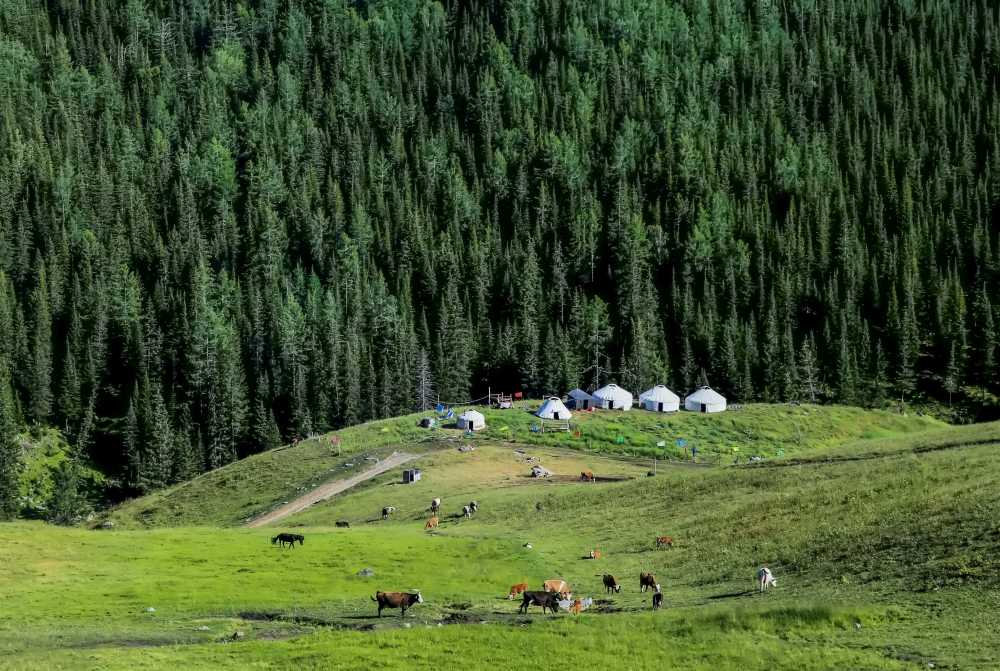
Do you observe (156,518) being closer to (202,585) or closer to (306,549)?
(306,549)

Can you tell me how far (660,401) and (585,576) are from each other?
108 m

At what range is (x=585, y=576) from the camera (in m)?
81.4

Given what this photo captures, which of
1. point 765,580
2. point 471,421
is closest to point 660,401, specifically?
point 471,421

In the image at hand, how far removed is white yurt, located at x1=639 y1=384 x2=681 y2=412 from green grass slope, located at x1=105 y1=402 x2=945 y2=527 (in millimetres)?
3330

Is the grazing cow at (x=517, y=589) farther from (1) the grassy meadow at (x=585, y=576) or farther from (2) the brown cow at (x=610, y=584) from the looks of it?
(2) the brown cow at (x=610, y=584)

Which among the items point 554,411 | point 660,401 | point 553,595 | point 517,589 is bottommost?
point 517,589

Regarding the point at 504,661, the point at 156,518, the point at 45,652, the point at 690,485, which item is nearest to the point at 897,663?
the point at 504,661

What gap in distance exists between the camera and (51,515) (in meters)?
162

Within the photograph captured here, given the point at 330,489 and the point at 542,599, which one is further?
the point at 330,489

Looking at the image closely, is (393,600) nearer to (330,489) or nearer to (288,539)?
(288,539)

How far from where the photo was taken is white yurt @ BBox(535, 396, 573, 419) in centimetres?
17662

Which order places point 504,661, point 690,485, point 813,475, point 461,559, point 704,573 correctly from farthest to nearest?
point 690,485
point 813,475
point 461,559
point 704,573
point 504,661

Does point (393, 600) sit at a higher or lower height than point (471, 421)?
lower

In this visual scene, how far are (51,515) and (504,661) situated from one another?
413ft
